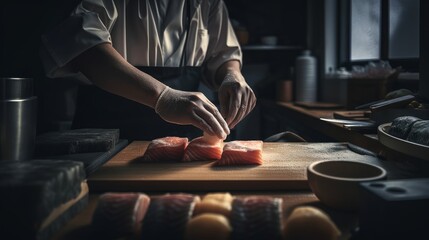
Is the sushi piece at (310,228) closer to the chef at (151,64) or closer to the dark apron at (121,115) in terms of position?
the chef at (151,64)

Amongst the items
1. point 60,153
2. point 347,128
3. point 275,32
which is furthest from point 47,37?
point 275,32

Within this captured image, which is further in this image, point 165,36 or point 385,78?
point 385,78

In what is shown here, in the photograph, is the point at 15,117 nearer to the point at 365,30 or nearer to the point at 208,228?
the point at 208,228

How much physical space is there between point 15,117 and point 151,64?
103 cm

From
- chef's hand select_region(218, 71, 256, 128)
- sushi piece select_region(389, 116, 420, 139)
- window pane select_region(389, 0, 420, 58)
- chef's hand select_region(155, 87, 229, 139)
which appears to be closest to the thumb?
chef's hand select_region(218, 71, 256, 128)

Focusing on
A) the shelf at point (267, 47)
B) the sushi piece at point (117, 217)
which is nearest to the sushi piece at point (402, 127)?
the sushi piece at point (117, 217)

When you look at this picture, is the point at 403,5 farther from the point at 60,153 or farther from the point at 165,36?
the point at 60,153

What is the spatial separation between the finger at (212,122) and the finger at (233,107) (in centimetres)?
24

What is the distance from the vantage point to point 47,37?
1.46 metres

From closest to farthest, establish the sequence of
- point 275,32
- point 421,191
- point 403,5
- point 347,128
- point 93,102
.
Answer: point 421,191 → point 347,128 → point 93,102 → point 403,5 → point 275,32

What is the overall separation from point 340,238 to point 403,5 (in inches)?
87.1

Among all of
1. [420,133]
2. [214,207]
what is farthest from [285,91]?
[214,207]

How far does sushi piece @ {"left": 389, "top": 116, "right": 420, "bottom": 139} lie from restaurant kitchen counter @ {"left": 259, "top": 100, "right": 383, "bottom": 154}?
0.12 metres

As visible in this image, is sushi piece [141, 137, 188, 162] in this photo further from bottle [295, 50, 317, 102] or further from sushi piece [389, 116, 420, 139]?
bottle [295, 50, 317, 102]
